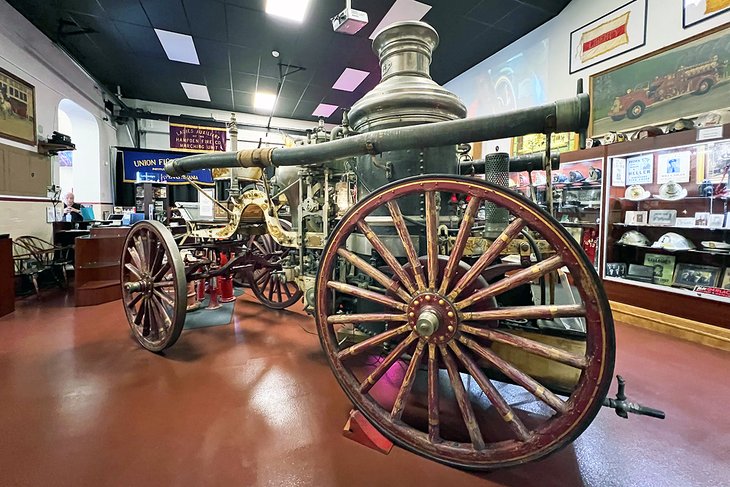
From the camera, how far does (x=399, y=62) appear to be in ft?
7.03

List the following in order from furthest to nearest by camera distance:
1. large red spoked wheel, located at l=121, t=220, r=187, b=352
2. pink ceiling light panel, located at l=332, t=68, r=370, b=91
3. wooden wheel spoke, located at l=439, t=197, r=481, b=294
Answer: pink ceiling light panel, located at l=332, t=68, r=370, b=91 < large red spoked wheel, located at l=121, t=220, r=187, b=352 < wooden wheel spoke, located at l=439, t=197, r=481, b=294

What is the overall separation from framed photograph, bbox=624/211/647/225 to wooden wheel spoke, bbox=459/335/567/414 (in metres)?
3.51

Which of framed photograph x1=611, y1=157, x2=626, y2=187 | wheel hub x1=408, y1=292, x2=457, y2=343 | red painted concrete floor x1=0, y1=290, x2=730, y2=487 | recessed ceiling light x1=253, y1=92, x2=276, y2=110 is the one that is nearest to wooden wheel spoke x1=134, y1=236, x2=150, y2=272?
red painted concrete floor x1=0, y1=290, x2=730, y2=487

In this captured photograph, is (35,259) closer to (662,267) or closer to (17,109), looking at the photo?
(17,109)

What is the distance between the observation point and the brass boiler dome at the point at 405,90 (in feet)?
6.55

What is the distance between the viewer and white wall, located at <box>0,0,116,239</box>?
4.57 metres

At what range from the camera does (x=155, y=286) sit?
2709 mm

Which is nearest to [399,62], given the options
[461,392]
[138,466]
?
[461,392]

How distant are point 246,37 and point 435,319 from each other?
602 cm

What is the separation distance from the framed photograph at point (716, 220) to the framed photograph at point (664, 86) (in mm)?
1094

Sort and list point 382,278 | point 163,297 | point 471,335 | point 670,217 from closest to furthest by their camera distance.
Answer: point 471,335
point 382,278
point 163,297
point 670,217

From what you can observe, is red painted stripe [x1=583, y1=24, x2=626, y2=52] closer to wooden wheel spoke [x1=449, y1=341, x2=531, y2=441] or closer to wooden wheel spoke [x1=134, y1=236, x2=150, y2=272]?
wooden wheel spoke [x1=449, y1=341, x2=531, y2=441]

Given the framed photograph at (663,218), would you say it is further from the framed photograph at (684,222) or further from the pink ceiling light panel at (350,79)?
the pink ceiling light panel at (350,79)

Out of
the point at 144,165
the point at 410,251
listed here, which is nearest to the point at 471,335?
the point at 410,251
